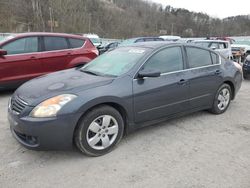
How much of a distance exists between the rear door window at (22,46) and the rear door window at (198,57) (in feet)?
13.7

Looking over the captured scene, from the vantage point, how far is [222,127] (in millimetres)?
4656

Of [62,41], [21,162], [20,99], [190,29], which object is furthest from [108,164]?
[190,29]

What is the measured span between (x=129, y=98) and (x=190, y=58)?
159cm

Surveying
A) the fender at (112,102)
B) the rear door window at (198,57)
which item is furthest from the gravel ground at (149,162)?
the rear door window at (198,57)

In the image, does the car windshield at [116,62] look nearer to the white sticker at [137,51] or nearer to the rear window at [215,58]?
the white sticker at [137,51]

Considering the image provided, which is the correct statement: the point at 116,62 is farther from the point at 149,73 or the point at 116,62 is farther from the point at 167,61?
the point at 167,61

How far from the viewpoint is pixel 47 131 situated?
3.20m

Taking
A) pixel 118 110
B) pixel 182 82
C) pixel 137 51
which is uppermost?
pixel 137 51

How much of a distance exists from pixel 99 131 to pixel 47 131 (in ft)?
2.24

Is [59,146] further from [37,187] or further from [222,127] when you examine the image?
[222,127]

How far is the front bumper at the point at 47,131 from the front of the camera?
3.18 m

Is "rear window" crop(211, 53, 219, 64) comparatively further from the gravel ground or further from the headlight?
the headlight

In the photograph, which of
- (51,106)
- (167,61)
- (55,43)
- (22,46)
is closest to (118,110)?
(51,106)

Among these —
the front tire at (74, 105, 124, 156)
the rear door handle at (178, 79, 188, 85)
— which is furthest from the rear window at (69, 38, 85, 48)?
the front tire at (74, 105, 124, 156)
